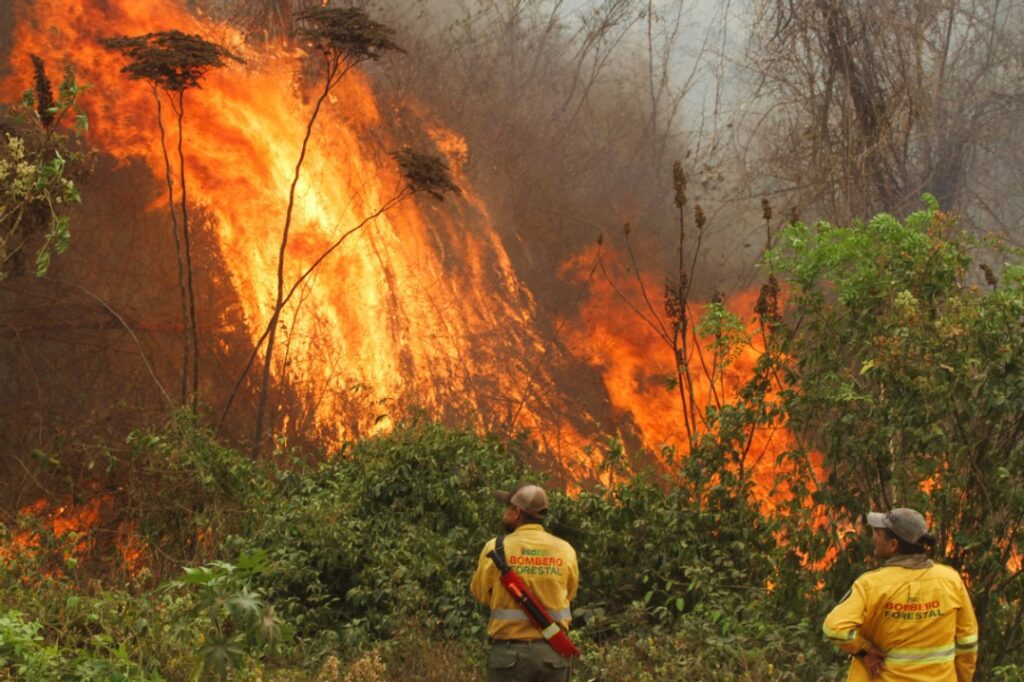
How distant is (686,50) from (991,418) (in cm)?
1013

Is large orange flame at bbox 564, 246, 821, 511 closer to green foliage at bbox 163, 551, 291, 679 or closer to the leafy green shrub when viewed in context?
the leafy green shrub

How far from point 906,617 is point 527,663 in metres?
1.92

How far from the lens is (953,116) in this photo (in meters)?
16.4

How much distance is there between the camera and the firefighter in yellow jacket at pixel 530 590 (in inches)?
228

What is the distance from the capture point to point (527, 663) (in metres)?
Answer: 5.78

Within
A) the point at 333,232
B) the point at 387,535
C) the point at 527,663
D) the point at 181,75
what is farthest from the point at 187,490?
the point at 527,663

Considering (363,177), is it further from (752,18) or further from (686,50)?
(752,18)

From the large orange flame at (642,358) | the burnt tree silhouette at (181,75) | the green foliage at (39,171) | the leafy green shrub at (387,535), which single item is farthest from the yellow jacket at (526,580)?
the large orange flame at (642,358)

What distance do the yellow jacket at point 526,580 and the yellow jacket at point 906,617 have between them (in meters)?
1.49

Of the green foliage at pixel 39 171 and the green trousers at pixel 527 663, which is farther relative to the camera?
the green foliage at pixel 39 171

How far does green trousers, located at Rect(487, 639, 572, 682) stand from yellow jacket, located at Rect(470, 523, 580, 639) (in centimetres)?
5

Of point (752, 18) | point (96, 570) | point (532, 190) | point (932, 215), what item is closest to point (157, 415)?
point (96, 570)

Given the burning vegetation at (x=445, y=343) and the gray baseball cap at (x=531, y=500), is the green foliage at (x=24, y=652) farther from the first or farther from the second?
the gray baseball cap at (x=531, y=500)

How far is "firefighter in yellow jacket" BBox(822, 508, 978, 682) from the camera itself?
495cm
